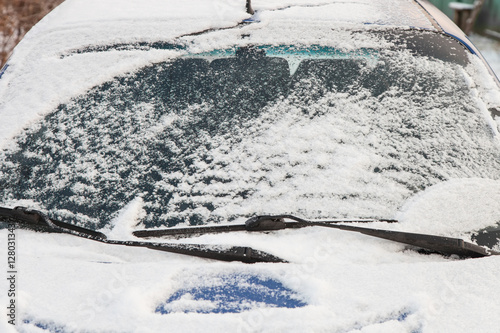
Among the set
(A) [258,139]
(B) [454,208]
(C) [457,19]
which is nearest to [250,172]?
(A) [258,139]

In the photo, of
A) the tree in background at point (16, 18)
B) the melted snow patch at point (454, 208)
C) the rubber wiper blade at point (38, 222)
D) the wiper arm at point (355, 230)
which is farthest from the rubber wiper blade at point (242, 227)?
the tree in background at point (16, 18)

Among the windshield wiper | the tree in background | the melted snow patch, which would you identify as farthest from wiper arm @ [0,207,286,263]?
the tree in background

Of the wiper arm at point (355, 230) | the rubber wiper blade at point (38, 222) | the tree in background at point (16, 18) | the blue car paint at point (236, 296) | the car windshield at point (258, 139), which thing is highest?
the tree in background at point (16, 18)

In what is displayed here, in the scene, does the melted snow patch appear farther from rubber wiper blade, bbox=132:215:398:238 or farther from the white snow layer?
rubber wiper blade, bbox=132:215:398:238

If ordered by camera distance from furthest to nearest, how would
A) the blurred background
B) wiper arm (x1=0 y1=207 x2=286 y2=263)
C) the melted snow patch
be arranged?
the blurred background, the melted snow patch, wiper arm (x1=0 y1=207 x2=286 y2=263)

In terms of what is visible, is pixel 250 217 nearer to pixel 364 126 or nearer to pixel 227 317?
pixel 227 317

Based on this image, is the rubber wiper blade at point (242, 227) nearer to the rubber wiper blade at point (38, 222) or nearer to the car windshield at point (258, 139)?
the car windshield at point (258, 139)
